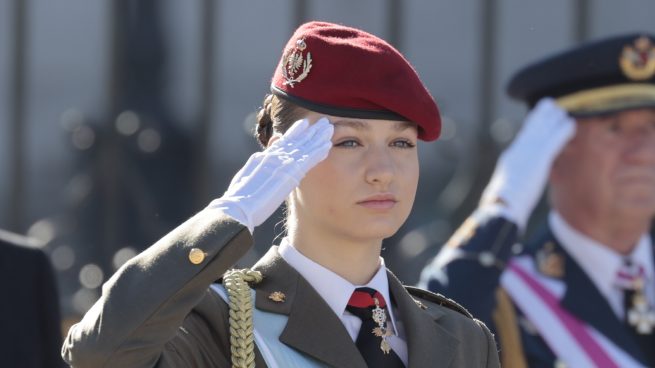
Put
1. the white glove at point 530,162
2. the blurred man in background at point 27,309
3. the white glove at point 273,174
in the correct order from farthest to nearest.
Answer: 1. the white glove at point 530,162
2. the blurred man in background at point 27,309
3. the white glove at point 273,174

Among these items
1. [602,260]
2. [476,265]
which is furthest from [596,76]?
[476,265]

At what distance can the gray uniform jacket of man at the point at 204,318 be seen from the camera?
2867 millimetres

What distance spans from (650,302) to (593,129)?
1.57 feet

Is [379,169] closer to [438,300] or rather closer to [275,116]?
[275,116]

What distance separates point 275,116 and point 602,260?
197cm

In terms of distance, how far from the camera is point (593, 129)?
511 centimetres

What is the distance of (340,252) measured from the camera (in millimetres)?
3225

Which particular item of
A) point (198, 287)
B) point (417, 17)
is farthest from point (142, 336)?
point (417, 17)

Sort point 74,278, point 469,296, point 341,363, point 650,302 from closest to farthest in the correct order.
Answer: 1. point 341,363
2. point 469,296
3. point 650,302
4. point 74,278

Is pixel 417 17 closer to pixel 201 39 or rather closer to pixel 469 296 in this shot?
pixel 201 39

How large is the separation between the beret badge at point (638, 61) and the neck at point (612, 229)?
15.6 inches

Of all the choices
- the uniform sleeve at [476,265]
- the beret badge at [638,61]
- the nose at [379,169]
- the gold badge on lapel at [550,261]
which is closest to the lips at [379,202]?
the nose at [379,169]

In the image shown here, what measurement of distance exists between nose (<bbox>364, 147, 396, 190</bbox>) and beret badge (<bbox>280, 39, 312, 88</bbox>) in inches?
7.6

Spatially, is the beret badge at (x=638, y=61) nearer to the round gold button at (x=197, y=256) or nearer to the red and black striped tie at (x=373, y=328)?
the red and black striped tie at (x=373, y=328)
